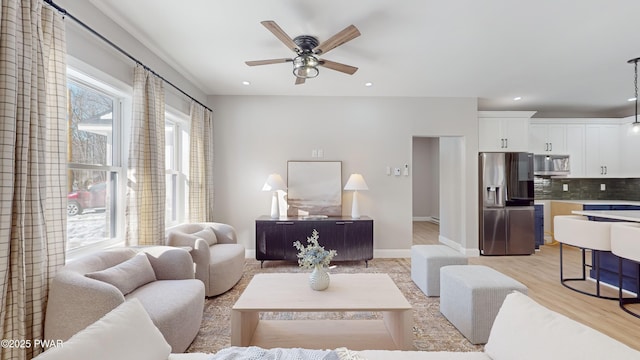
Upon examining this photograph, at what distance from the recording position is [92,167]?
7.84 ft

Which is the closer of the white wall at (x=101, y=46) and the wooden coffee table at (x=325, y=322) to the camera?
the wooden coffee table at (x=325, y=322)

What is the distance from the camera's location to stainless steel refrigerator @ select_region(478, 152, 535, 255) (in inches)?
184

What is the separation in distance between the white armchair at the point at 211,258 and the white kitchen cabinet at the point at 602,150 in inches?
263

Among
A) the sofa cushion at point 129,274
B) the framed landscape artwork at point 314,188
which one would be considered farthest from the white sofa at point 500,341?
the framed landscape artwork at point 314,188

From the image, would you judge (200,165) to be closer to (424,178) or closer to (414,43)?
(414,43)

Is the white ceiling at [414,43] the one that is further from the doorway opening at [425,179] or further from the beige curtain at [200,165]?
the doorway opening at [425,179]

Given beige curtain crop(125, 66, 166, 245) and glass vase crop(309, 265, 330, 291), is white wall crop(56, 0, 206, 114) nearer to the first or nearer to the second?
beige curtain crop(125, 66, 166, 245)

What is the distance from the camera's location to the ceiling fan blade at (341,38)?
2.14 m

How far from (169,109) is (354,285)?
A: 10.1 ft

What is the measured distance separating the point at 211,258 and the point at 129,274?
106cm

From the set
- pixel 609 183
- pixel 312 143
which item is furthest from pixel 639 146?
pixel 312 143

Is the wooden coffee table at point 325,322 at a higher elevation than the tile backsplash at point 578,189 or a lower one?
lower

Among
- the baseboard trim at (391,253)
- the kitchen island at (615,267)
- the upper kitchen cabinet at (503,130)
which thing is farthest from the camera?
the upper kitchen cabinet at (503,130)

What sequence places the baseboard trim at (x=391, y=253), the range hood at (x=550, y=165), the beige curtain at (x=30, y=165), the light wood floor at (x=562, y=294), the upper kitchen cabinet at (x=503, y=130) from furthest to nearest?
the range hood at (x=550, y=165) < the upper kitchen cabinet at (x=503, y=130) < the baseboard trim at (x=391, y=253) < the light wood floor at (x=562, y=294) < the beige curtain at (x=30, y=165)
